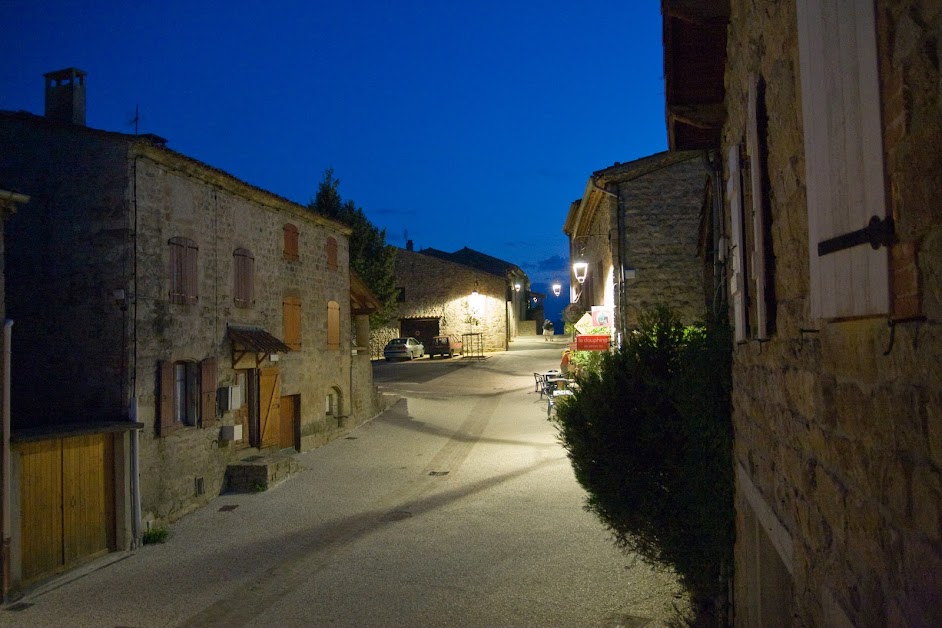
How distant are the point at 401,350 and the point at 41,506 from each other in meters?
29.6

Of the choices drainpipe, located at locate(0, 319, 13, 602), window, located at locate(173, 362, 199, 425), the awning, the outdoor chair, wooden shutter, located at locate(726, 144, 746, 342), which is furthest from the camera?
the outdoor chair

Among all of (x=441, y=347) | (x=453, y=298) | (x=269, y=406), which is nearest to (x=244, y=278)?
(x=269, y=406)

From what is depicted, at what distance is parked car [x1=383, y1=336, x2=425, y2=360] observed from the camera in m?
39.4

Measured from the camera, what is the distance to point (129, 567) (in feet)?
34.8

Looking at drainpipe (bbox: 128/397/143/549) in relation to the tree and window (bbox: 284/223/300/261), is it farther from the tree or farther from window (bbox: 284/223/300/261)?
the tree

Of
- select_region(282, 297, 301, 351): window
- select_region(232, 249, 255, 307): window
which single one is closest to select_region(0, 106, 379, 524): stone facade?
select_region(232, 249, 255, 307): window

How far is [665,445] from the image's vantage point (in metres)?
6.51

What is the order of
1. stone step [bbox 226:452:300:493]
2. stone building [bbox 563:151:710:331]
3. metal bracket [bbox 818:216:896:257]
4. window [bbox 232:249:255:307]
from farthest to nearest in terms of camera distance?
stone building [bbox 563:151:710:331], window [bbox 232:249:255:307], stone step [bbox 226:452:300:493], metal bracket [bbox 818:216:896:257]

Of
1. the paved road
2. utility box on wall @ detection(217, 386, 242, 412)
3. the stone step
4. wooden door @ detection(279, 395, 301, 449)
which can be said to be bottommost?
the paved road

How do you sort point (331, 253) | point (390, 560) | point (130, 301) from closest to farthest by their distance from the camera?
1. point (390, 560)
2. point (130, 301)
3. point (331, 253)

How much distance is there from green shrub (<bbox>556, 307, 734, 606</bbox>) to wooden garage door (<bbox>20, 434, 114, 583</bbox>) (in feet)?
24.8

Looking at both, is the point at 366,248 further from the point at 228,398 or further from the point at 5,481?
the point at 5,481

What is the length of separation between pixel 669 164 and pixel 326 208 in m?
16.3

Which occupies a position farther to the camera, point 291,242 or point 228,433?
point 291,242
